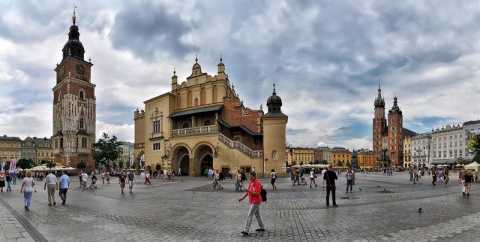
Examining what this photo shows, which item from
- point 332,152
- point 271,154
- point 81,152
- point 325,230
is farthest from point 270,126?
point 332,152

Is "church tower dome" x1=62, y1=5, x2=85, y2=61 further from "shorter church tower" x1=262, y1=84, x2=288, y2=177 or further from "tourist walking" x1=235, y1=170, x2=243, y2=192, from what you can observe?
"tourist walking" x1=235, y1=170, x2=243, y2=192

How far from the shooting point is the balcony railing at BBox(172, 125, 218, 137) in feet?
135

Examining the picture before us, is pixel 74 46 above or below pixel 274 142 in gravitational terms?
above

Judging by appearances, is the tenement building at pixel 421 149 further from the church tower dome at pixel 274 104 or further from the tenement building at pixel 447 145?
the church tower dome at pixel 274 104

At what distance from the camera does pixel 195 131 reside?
42.8 metres

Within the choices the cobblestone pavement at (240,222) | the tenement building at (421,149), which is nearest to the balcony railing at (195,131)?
Result: the cobblestone pavement at (240,222)

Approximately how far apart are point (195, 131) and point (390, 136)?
11529cm

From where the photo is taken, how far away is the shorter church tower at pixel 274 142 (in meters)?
37.8

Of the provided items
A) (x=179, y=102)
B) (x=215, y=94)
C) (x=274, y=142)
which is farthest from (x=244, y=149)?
(x=179, y=102)

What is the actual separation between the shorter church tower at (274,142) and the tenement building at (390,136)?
327 ft

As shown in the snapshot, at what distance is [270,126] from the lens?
38.5 m

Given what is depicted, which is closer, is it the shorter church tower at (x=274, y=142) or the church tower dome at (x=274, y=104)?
the shorter church tower at (x=274, y=142)

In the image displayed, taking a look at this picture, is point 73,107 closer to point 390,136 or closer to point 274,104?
point 274,104

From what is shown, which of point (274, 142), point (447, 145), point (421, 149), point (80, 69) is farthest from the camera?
point (421, 149)
